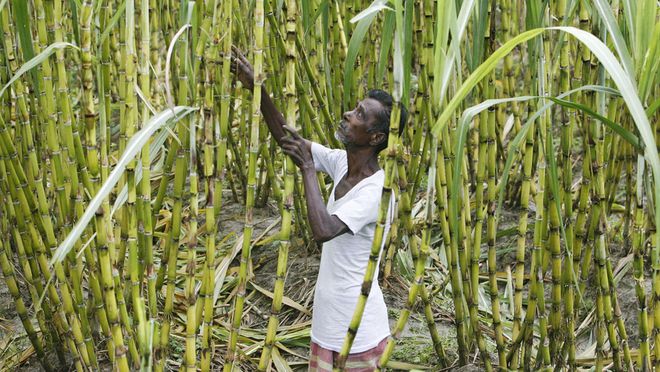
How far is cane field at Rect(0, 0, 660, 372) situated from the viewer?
1.26 metres

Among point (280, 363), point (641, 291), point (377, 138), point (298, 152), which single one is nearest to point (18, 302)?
point (280, 363)

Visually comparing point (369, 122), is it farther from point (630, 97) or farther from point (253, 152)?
point (630, 97)

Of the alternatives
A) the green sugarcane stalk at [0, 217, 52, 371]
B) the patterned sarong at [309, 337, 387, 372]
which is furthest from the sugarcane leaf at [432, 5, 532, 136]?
the green sugarcane stalk at [0, 217, 52, 371]

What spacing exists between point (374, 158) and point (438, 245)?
107cm

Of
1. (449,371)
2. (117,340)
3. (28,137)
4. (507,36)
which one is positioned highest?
(507,36)

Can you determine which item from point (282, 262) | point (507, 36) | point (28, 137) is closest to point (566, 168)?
point (507, 36)

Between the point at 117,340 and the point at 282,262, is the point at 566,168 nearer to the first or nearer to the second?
the point at 282,262

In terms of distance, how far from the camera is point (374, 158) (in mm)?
1646

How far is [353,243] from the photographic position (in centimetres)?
163

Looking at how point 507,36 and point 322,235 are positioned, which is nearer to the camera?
point 322,235

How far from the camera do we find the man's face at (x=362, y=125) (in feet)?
5.26

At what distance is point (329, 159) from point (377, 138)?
0.15 metres

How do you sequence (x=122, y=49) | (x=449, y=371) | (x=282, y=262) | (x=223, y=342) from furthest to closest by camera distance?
(x=223, y=342) < (x=449, y=371) < (x=122, y=49) < (x=282, y=262)

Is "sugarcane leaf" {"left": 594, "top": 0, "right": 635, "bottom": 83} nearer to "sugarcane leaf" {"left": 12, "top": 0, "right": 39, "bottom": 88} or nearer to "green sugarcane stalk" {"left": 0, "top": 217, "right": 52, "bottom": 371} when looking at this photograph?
"sugarcane leaf" {"left": 12, "top": 0, "right": 39, "bottom": 88}
